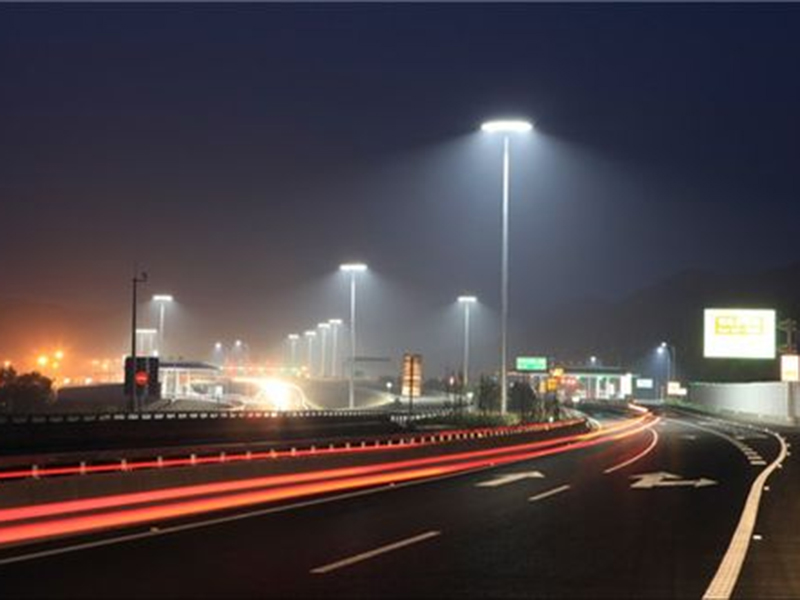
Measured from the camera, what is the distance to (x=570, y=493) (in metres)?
24.8

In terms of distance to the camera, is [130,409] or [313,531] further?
[130,409]

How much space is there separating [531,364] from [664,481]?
120m

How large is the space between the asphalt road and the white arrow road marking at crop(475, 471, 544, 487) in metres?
1.11

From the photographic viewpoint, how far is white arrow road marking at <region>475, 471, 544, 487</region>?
2761cm

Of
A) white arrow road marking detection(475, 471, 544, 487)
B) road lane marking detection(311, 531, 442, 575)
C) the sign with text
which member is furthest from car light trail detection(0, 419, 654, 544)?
the sign with text

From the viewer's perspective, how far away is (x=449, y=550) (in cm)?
1547

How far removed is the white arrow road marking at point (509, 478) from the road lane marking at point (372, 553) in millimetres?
10214

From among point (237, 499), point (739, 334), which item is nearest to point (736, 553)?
point (237, 499)

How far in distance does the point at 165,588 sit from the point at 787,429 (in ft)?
211

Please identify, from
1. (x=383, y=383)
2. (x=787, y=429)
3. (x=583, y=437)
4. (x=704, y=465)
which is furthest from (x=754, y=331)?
(x=383, y=383)

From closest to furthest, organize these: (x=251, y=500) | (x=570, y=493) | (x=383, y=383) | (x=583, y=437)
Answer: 1. (x=251, y=500)
2. (x=570, y=493)
3. (x=583, y=437)
4. (x=383, y=383)

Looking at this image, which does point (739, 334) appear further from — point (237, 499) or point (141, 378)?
point (237, 499)

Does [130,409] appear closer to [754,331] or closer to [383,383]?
[754,331]

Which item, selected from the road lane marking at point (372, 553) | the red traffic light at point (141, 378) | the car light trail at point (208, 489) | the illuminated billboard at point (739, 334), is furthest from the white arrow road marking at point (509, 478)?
the illuminated billboard at point (739, 334)
